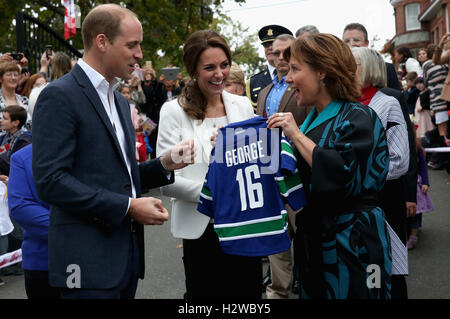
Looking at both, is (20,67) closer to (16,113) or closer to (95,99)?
(16,113)

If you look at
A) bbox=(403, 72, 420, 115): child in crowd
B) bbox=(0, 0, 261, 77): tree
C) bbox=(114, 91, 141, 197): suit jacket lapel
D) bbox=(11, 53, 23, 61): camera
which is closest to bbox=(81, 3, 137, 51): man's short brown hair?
bbox=(114, 91, 141, 197): suit jacket lapel

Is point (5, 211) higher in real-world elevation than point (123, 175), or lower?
lower

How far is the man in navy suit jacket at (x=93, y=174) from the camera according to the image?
2.27 metres

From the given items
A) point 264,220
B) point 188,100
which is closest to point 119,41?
point 188,100

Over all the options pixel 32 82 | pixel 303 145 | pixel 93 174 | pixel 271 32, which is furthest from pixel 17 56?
pixel 303 145

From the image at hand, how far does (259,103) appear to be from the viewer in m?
4.88

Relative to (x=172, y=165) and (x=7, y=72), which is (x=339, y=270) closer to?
(x=172, y=165)

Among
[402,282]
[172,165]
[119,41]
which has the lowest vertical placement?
[402,282]

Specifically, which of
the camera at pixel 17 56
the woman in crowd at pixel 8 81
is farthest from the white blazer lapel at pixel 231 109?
the camera at pixel 17 56

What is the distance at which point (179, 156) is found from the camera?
2.89 metres

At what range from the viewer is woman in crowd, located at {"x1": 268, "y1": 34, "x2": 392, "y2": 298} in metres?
2.69

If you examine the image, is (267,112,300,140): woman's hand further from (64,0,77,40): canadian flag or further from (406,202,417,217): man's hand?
(64,0,77,40): canadian flag

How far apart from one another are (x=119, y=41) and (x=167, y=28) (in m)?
15.9

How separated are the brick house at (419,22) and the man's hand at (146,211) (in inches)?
1415
